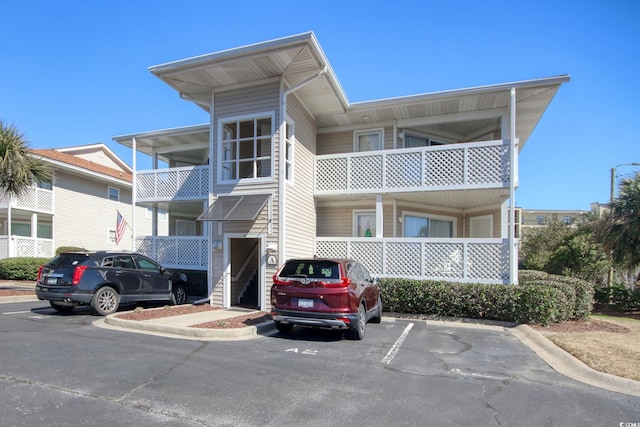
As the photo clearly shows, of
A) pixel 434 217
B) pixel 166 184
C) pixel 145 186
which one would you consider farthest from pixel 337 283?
pixel 145 186

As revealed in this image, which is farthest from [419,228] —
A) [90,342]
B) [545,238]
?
[545,238]

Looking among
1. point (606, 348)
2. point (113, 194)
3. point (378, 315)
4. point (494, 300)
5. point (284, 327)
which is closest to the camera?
point (606, 348)

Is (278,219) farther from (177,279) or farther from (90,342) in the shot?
(90,342)

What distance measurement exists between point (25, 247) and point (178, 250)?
11.3 metres

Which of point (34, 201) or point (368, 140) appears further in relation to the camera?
point (34, 201)

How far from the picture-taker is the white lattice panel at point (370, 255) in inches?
515

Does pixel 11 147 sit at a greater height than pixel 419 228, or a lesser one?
greater

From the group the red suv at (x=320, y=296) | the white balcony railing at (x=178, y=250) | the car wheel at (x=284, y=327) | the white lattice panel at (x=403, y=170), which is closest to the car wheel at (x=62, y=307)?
the white balcony railing at (x=178, y=250)

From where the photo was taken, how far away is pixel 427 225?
52.0ft

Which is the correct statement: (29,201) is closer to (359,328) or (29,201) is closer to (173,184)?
(173,184)

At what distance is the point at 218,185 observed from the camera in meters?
12.5

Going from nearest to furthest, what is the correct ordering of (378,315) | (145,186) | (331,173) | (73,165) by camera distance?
1. (378,315)
2. (331,173)
3. (145,186)
4. (73,165)

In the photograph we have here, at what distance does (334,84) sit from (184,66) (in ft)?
14.3

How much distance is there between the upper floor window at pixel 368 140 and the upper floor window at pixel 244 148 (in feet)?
11.7
